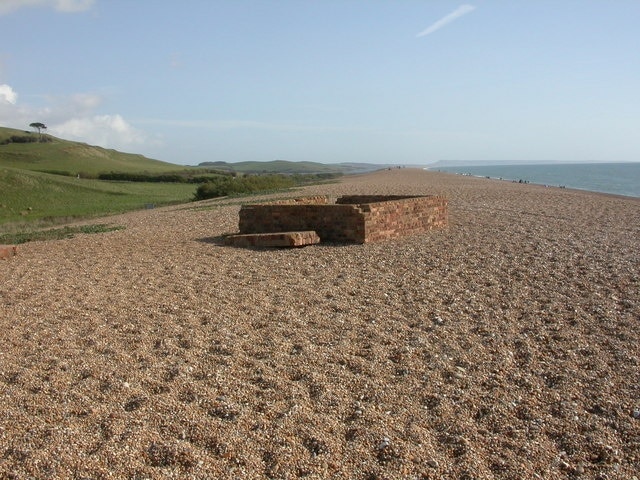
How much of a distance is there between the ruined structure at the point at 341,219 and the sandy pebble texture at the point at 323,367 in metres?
1.25

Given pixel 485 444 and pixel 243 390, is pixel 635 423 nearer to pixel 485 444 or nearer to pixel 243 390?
pixel 485 444

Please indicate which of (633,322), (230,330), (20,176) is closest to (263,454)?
Answer: (230,330)

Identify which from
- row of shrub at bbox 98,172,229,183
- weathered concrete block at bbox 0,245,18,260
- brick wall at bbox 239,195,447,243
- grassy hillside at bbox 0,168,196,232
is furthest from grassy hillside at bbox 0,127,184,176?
brick wall at bbox 239,195,447,243

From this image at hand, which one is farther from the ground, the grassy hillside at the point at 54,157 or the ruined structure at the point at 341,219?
A: the grassy hillside at the point at 54,157

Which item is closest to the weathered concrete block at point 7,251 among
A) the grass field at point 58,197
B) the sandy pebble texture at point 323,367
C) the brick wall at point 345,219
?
the sandy pebble texture at point 323,367

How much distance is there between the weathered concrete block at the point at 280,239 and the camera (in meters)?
10.8

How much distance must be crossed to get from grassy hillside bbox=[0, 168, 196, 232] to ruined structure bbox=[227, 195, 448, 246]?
49.8 feet

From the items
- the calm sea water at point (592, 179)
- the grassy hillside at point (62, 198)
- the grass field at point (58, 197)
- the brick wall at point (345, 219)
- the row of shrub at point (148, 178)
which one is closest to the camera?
the brick wall at point (345, 219)

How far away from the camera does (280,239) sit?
10898mm

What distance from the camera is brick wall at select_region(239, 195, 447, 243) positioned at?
11172mm

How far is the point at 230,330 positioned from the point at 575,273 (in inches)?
200

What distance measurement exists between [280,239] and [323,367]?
5.80 metres

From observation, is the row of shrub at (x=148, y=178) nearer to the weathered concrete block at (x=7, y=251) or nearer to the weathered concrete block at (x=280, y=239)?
the weathered concrete block at (x=7, y=251)

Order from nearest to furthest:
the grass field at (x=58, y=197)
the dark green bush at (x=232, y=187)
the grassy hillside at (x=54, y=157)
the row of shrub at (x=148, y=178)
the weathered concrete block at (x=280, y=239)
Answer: the weathered concrete block at (x=280, y=239) → the grass field at (x=58, y=197) → the dark green bush at (x=232, y=187) → the row of shrub at (x=148, y=178) → the grassy hillside at (x=54, y=157)
